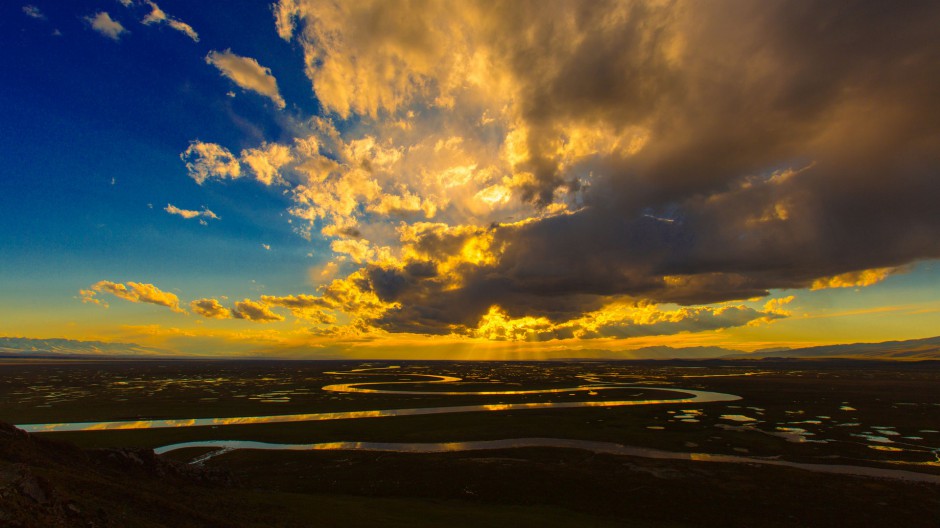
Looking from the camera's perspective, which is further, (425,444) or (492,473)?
(425,444)

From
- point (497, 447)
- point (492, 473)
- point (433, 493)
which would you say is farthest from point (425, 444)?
point (433, 493)

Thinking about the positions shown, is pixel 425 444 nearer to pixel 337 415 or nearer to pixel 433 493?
pixel 433 493

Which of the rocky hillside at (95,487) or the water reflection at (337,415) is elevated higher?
the rocky hillside at (95,487)

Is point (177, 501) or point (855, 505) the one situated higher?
point (177, 501)

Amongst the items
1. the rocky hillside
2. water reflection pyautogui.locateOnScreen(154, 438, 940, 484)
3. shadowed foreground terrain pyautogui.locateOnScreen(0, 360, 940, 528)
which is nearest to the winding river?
water reflection pyautogui.locateOnScreen(154, 438, 940, 484)

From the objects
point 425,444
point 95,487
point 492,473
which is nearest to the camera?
point 95,487

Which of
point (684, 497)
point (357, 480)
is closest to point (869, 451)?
point (684, 497)

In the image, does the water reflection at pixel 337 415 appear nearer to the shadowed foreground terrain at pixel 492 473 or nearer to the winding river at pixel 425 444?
the winding river at pixel 425 444

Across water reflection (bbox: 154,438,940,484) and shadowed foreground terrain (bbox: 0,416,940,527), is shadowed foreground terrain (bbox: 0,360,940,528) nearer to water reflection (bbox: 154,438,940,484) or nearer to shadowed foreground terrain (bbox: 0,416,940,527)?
shadowed foreground terrain (bbox: 0,416,940,527)

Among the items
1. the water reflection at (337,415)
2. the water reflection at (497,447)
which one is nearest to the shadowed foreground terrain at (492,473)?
the water reflection at (497,447)

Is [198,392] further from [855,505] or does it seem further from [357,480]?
[855,505]

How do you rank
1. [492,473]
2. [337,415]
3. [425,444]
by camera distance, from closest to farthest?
[492,473]
[425,444]
[337,415]
